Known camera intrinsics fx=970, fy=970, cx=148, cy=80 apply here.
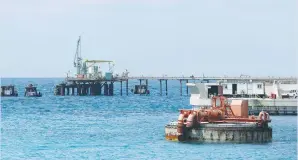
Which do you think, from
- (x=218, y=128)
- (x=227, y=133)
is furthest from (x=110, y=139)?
(x=227, y=133)

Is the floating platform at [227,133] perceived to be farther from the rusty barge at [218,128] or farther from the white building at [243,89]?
the white building at [243,89]

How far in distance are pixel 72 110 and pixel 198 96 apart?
76.8ft

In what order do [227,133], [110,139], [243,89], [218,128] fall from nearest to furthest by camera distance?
[227,133]
[218,128]
[110,139]
[243,89]

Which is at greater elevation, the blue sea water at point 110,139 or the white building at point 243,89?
the white building at point 243,89

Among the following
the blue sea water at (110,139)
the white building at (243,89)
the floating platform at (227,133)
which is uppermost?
the white building at (243,89)

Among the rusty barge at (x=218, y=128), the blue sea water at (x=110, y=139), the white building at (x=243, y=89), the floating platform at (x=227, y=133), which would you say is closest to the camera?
the blue sea water at (x=110, y=139)

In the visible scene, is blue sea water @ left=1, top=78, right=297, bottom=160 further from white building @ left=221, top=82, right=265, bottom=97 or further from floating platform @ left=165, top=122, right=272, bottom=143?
white building @ left=221, top=82, right=265, bottom=97

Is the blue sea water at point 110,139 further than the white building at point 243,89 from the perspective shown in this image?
No

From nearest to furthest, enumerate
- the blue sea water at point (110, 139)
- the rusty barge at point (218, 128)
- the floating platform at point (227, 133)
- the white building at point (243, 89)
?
the blue sea water at point (110, 139) < the floating platform at point (227, 133) < the rusty barge at point (218, 128) < the white building at point (243, 89)

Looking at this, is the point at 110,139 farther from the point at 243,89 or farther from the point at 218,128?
the point at 243,89

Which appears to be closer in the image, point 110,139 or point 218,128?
point 218,128

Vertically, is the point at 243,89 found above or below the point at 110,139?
above

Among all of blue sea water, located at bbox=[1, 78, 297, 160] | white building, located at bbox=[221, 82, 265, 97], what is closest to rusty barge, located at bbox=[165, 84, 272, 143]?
blue sea water, located at bbox=[1, 78, 297, 160]

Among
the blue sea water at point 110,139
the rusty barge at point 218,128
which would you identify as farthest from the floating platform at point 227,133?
the blue sea water at point 110,139
